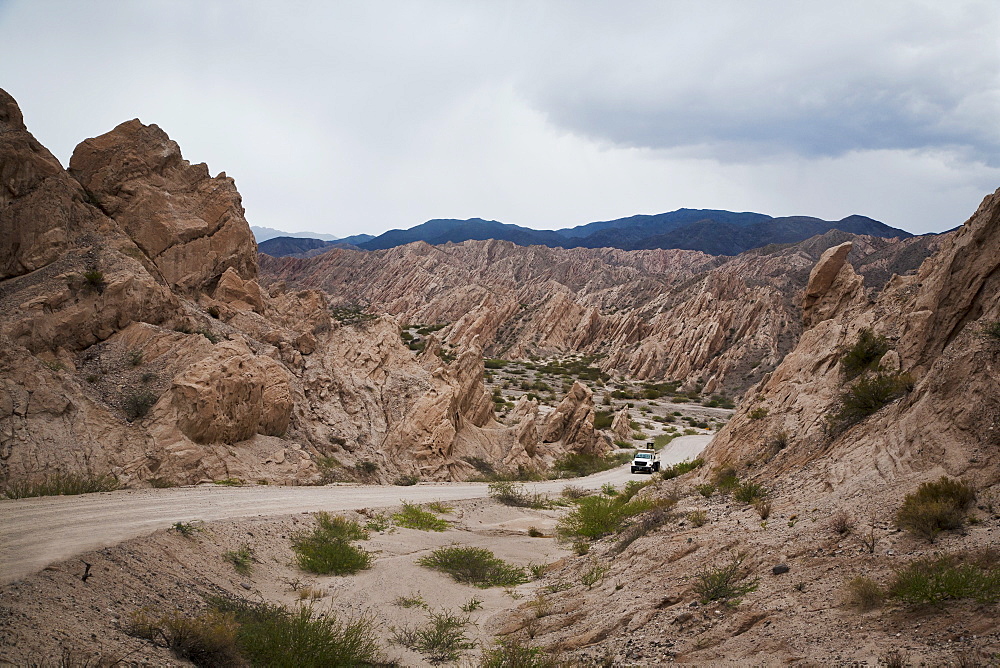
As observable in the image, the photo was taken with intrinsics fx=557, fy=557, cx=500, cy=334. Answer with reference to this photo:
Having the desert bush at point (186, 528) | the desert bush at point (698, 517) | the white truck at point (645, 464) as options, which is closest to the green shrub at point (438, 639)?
the desert bush at point (186, 528)

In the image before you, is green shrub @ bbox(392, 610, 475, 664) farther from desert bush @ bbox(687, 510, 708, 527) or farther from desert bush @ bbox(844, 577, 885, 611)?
desert bush @ bbox(844, 577, 885, 611)

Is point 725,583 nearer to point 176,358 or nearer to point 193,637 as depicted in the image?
point 193,637

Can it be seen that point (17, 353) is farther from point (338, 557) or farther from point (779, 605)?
point (779, 605)

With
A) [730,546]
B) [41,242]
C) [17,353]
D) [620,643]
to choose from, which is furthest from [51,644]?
[41,242]

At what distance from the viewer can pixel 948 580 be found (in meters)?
5.51

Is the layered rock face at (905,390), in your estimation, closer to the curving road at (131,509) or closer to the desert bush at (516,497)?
the desert bush at (516,497)

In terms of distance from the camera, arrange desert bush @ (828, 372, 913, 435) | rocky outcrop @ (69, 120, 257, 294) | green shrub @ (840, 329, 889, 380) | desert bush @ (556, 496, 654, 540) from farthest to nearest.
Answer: rocky outcrop @ (69, 120, 257, 294), desert bush @ (556, 496, 654, 540), green shrub @ (840, 329, 889, 380), desert bush @ (828, 372, 913, 435)

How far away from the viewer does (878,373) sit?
39.0 feet

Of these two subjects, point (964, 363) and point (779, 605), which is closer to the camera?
point (779, 605)

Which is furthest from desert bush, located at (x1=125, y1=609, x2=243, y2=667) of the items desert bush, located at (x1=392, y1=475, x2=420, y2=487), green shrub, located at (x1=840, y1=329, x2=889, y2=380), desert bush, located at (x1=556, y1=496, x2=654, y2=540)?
desert bush, located at (x1=392, y1=475, x2=420, y2=487)

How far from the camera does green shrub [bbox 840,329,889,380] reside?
12617 millimetres

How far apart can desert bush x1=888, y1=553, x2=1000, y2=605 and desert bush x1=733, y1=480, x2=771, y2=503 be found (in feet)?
15.8

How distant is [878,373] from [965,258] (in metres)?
2.72

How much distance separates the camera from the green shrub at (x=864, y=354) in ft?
Answer: 41.4
